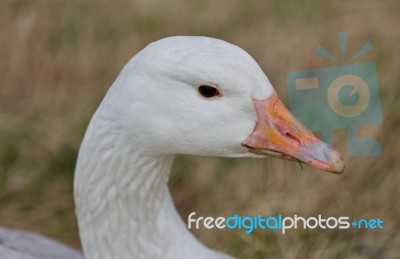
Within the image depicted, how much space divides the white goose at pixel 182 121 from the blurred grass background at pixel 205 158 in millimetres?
A: 1340

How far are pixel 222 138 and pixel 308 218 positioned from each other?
64.9 inches

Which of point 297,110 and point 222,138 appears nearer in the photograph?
point 222,138

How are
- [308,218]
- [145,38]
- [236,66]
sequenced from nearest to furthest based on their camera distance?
[236,66] → [308,218] → [145,38]

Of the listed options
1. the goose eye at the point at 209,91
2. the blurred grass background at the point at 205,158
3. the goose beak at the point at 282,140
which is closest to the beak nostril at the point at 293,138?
the goose beak at the point at 282,140

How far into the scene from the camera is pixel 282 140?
239cm

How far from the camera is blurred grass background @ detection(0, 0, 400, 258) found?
13.0ft

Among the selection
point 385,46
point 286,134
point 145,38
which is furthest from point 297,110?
point 286,134

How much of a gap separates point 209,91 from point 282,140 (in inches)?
10.5

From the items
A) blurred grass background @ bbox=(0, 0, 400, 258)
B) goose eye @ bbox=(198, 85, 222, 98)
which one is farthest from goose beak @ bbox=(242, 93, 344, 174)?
blurred grass background @ bbox=(0, 0, 400, 258)

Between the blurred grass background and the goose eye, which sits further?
the blurred grass background

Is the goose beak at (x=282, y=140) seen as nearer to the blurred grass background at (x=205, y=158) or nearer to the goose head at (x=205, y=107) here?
the goose head at (x=205, y=107)

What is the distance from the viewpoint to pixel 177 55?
2.31 m

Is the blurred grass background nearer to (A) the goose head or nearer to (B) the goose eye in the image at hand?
(A) the goose head

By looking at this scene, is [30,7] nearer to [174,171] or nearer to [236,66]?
[174,171]
